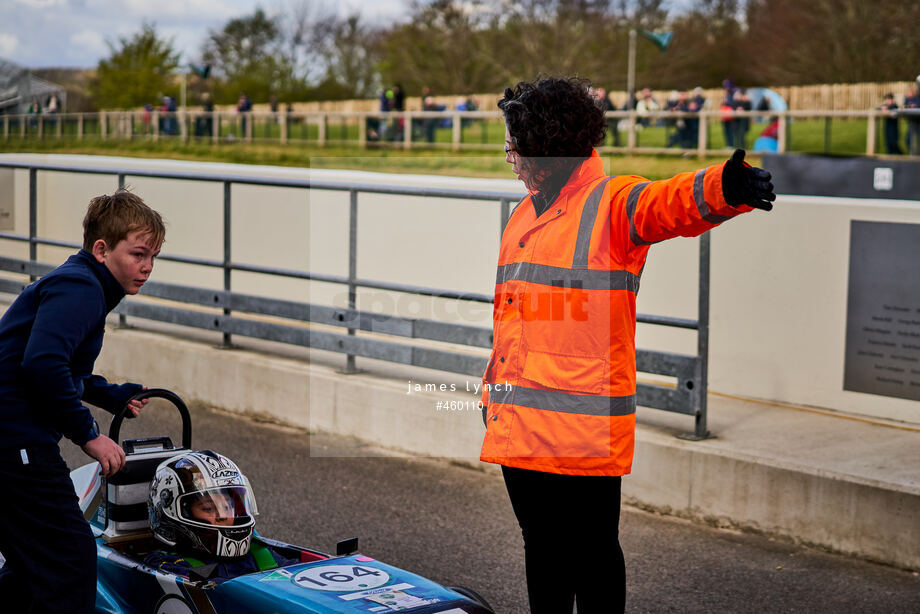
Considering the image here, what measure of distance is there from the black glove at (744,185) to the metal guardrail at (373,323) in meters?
3.08

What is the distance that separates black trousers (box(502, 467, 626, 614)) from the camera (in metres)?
3.39

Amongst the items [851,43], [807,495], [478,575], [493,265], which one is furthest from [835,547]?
[851,43]

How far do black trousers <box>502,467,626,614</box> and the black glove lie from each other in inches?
37.1

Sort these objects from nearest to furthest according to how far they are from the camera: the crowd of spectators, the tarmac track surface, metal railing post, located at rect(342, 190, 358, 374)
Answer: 1. the tarmac track surface
2. metal railing post, located at rect(342, 190, 358, 374)
3. the crowd of spectators

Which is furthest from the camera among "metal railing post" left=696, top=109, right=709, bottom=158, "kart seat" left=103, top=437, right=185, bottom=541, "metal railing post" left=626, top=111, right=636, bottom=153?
"metal railing post" left=626, top=111, right=636, bottom=153

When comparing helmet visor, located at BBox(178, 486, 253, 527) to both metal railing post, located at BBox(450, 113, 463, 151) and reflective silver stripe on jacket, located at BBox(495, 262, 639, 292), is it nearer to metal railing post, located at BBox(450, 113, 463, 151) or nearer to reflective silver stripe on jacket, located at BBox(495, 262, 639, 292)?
reflective silver stripe on jacket, located at BBox(495, 262, 639, 292)

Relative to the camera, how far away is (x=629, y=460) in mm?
3408

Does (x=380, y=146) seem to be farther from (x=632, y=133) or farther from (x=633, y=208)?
(x=633, y=208)

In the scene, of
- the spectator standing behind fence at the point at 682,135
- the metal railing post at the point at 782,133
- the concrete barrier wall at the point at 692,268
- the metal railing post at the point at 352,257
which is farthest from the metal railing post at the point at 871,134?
the metal railing post at the point at 352,257

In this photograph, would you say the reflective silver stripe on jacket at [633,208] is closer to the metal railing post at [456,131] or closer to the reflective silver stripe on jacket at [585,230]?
the reflective silver stripe on jacket at [585,230]

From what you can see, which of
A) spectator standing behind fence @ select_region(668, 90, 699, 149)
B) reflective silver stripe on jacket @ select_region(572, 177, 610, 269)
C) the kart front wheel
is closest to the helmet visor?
the kart front wheel

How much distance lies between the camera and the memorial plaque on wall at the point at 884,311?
6.68 m

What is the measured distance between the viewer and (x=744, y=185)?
2.91 m

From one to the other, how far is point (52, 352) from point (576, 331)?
59.4 inches
